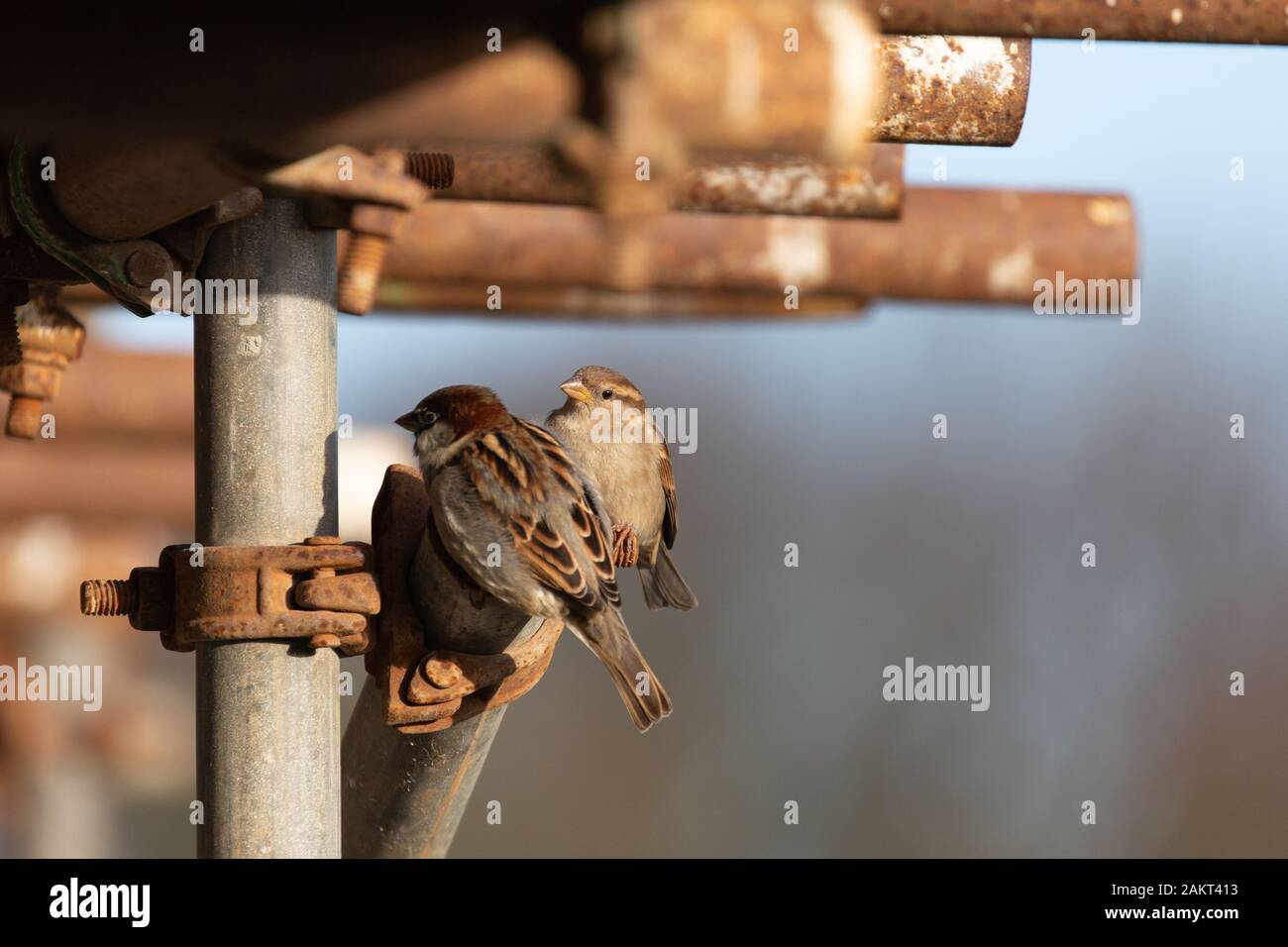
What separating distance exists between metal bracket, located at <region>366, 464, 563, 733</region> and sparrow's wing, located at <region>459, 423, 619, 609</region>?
0.50 ft

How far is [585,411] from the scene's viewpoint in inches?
211

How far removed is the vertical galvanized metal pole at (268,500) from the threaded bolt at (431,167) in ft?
1.21

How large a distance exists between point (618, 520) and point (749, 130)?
3.83m

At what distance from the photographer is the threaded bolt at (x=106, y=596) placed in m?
3.16

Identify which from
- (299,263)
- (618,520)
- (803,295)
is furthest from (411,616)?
(803,295)

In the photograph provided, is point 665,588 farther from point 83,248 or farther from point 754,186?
point 83,248

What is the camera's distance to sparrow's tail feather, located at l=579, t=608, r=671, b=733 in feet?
12.4

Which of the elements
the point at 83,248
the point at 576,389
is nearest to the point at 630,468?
the point at 576,389

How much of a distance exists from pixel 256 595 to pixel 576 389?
2335 mm

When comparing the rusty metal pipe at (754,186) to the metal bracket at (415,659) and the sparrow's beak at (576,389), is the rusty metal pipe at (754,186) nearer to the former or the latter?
the sparrow's beak at (576,389)

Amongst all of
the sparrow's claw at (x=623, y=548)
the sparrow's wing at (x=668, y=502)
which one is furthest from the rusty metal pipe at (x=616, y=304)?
the sparrow's claw at (x=623, y=548)

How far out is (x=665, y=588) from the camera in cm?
494

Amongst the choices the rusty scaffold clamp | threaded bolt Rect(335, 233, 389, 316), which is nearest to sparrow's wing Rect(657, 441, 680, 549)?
the rusty scaffold clamp
